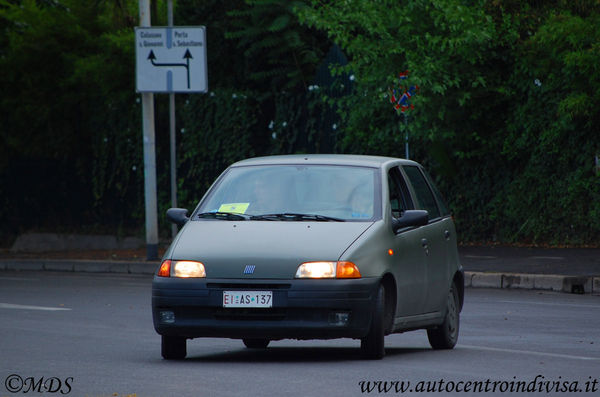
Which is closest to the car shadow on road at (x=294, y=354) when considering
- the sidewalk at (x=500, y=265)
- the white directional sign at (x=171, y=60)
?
the sidewalk at (x=500, y=265)

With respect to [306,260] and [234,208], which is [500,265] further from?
[306,260]

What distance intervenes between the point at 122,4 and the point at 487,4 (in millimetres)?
8447

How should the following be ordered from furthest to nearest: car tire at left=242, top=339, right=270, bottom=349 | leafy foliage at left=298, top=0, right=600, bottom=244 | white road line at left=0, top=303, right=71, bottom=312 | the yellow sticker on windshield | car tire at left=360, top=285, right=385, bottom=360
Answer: leafy foliage at left=298, top=0, right=600, bottom=244 → white road line at left=0, top=303, right=71, bottom=312 → car tire at left=242, top=339, right=270, bottom=349 → the yellow sticker on windshield → car tire at left=360, top=285, right=385, bottom=360

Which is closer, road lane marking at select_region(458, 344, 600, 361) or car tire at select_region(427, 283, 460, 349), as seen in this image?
road lane marking at select_region(458, 344, 600, 361)

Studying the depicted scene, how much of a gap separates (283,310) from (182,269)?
2.64 ft

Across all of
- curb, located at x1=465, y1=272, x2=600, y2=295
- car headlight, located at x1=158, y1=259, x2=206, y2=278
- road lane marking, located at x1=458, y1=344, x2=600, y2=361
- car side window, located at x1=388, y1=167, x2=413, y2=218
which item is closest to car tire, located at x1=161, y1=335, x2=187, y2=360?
car headlight, located at x1=158, y1=259, x2=206, y2=278

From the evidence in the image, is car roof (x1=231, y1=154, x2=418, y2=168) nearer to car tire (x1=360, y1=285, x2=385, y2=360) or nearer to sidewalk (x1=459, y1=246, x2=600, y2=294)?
car tire (x1=360, y1=285, x2=385, y2=360)

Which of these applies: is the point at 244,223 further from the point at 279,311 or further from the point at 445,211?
the point at 445,211

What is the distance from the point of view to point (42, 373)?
903cm

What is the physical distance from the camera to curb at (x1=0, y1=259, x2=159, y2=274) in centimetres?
2311

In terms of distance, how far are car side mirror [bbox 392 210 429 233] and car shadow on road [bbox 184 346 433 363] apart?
984 mm

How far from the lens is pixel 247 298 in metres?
9.33

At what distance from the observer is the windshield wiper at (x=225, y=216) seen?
1011 centimetres

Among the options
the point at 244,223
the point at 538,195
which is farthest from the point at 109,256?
the point at 244,223
